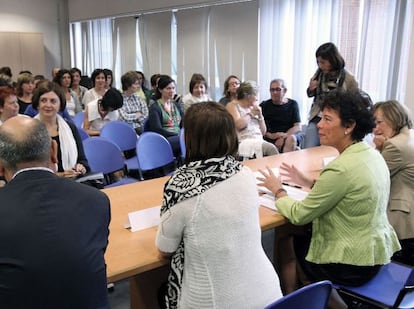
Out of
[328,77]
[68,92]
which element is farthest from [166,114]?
[68,92]

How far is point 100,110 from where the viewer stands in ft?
15.3

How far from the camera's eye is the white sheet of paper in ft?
5.95

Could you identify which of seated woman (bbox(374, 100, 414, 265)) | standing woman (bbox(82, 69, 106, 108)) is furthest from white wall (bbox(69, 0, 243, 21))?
seated woman (bbox(374, 100, 414, 265))

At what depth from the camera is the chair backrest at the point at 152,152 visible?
3338mm

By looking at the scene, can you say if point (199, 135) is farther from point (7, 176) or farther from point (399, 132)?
point (399, 132)

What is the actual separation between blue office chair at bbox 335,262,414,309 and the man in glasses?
2791 millimetres

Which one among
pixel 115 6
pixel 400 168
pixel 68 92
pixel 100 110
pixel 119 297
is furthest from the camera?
pixel 115 6

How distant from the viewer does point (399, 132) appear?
2.43 metres

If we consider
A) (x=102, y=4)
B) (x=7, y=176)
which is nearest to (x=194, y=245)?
(x=7, y=176)

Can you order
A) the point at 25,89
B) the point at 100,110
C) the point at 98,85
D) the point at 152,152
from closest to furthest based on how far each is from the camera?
the point at 152,152 → the point at 100,110 → the point at 25,89 → the point at 98,85

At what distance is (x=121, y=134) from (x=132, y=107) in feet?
3.52

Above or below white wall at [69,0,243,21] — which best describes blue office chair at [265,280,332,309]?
below

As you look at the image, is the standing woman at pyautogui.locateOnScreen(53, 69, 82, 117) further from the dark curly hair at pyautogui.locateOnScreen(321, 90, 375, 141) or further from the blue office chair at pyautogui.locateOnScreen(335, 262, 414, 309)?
the blue office chair at pyautogui.locateOnScreen(335, 262, 414, 309)

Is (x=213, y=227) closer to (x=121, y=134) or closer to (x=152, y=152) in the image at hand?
(x=152, y=152)
